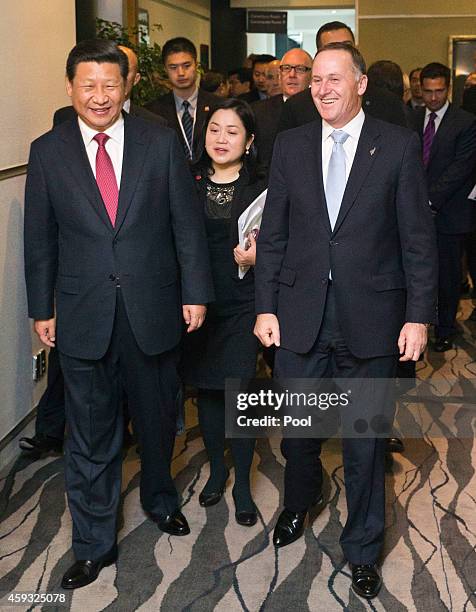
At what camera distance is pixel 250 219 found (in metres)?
4.03

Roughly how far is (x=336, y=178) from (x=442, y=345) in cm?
381

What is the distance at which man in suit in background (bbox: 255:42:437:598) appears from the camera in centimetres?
335

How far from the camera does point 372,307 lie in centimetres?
343

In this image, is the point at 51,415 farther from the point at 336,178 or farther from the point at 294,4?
the point at 294,4

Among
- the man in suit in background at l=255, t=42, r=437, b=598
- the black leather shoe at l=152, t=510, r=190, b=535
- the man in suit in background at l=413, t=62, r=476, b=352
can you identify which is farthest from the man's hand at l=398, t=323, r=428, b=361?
the man in suit in background at l=413, t=62, r=476, b=352

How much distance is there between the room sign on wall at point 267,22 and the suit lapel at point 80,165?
31.8 ft

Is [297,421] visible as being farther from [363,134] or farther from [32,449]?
[32,449]

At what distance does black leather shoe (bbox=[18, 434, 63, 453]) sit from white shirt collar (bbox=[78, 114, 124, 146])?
1811mm

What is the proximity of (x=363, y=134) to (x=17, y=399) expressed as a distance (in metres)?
2.34

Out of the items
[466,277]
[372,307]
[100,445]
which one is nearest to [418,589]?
[372,307]

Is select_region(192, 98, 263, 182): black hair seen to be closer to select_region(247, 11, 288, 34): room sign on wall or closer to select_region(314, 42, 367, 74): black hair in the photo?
select_region(314, 42, 367, 74): black hair

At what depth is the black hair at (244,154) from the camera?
13.3 ft

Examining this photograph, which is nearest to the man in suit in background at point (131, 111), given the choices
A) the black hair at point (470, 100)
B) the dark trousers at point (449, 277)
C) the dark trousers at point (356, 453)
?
the dark trousers at point (356, 453)

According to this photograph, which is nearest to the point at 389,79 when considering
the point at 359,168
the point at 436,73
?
the point at 436,73
